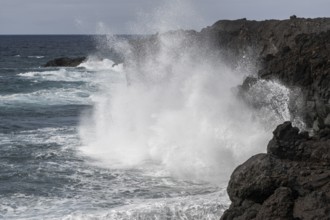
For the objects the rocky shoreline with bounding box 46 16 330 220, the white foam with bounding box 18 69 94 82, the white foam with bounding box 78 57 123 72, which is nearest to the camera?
the rocky shoreline with bounding box 46 16 330 220

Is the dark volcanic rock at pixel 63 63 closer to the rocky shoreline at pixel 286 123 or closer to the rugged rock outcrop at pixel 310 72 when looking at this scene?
the rocky shoreline at pixel 286 123

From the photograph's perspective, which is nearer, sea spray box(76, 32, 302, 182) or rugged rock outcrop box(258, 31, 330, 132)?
rugged rock outcrop box(258, 31, 330, 132)

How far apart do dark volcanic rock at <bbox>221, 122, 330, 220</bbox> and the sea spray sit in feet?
11.3

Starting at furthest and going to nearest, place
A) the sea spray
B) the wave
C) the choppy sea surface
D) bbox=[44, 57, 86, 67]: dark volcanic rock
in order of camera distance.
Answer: bbox=[44, 57, 86, 67]: dark volcanic rock → the wave → the sea spray → the choppy sea surface

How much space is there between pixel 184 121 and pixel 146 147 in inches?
51.3

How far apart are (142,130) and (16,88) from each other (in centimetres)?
2102

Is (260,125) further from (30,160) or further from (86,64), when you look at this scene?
(86,64)

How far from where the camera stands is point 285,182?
359 inches

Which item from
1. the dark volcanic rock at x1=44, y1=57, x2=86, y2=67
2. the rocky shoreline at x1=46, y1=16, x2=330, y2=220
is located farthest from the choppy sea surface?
the dark volcanic rock at x1=44, y1=57, x2=86, y2=67

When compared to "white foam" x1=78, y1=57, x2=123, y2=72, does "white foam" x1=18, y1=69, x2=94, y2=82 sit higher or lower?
lower

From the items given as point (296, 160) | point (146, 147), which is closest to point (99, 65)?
point (146, 147)

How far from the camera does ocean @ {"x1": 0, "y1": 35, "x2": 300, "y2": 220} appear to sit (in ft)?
38.8

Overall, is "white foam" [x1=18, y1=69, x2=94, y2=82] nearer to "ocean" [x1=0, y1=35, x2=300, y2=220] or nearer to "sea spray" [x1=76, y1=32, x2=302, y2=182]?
"ocean" [x1=0, y1=35, x2=300, y2=220]

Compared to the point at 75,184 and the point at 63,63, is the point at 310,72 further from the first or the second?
the point at 63,63
